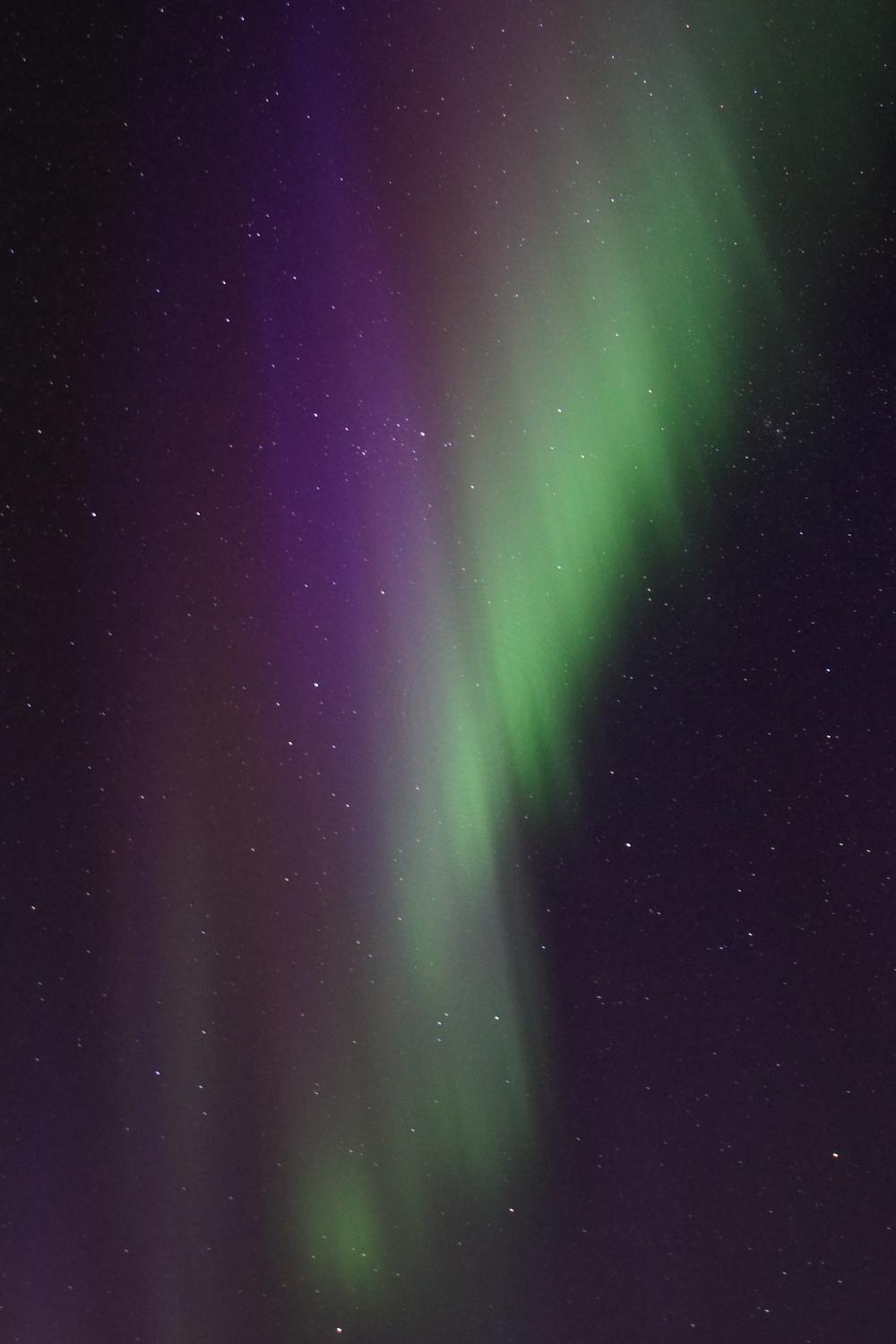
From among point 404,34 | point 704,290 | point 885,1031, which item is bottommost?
point 885,1031

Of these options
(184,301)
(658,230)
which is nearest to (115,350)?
(184,301)

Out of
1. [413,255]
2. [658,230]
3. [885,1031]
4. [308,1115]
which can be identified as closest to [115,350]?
[413,255]

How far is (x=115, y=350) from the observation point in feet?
1.90

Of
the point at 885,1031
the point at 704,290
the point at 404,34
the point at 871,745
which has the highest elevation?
the point at 404,34

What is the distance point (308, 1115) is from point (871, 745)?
0.33 m

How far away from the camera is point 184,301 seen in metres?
0.58

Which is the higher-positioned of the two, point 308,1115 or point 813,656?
point 813,656

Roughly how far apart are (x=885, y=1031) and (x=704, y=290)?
0.38 m

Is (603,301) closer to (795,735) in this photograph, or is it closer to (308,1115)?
(795,735)

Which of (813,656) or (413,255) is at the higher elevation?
(413,255)

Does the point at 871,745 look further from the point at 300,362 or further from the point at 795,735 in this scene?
the point at 300,362

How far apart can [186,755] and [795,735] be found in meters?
0.30

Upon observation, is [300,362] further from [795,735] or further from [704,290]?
[795,735]

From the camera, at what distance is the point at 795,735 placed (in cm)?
59
